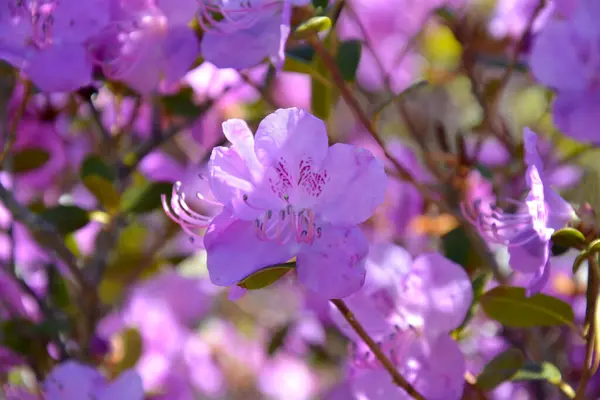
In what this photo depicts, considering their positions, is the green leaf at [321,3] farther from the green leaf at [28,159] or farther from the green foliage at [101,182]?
the green leaf at [28,159]

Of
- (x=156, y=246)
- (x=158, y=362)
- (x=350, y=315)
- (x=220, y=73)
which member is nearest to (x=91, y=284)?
(x=156, y=246)

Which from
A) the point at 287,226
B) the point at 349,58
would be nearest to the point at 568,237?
the point at 287,226

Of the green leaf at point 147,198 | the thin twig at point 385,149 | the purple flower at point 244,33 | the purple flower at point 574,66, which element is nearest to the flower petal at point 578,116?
the purple flower at point 574,66

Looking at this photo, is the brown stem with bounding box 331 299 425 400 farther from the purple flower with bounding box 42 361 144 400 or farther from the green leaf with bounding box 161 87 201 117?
the green leaf with bounding box 161 87 201 117

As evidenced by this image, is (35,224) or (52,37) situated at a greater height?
(52,37)

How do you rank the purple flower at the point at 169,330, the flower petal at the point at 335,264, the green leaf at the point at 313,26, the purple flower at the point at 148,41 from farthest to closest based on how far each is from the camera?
the purple flower at the point at 169,330 < the purple flower at the point at 148,41 < the green leaf at the point at 313,26 < the flower petal at the point at 335,264

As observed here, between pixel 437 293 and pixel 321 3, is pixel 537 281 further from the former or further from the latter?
pixel 321 3

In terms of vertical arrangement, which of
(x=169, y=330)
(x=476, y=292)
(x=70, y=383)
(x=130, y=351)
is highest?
(x=476, y=292)
